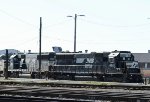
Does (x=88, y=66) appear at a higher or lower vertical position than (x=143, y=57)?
lower

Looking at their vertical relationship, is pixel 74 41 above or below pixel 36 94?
above

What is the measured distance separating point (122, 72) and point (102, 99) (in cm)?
2133

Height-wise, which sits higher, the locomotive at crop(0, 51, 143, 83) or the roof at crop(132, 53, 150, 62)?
the roof at crop(132, 53, 150, 62)

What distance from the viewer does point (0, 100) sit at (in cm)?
1662

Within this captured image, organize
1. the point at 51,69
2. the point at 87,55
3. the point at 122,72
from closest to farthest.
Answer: the point at 122,72 → the point at 87,55 → the point at 51,69

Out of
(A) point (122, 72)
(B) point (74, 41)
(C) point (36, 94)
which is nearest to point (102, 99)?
(C) point (36, 94)

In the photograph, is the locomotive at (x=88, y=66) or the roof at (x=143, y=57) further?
the roof at (x=143, y=57)

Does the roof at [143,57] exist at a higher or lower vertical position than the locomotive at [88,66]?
higher

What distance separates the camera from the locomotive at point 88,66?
39.2m

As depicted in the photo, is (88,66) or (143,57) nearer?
(88,66)

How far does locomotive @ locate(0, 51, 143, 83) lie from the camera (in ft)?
129

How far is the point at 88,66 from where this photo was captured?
41.3 meters

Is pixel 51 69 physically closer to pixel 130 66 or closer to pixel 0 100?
pixel 130 66

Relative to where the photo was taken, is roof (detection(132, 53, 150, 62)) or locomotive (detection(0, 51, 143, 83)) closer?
locomotive (detection(0, 51, 143, 83))
